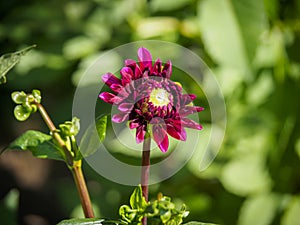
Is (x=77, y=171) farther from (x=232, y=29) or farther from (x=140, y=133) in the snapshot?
(x=232, y=29)

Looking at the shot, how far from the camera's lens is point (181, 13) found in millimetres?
1357

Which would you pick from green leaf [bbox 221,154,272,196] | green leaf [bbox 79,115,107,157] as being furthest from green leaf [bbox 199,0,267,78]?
green leaf [bbox 79,115,107,157]

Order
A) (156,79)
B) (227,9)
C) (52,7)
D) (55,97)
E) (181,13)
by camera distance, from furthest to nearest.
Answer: (55,97) < (52,7) < (181,13) < (227,9) < (156,79)

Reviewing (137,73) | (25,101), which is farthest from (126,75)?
(25,101)

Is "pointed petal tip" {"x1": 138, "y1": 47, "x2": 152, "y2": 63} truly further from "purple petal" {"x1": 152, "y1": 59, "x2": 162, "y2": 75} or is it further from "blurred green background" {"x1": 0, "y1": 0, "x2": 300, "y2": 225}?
"blurred green background" {"x1": 0, "y1": 0, "x2": 300, "y2": 225}

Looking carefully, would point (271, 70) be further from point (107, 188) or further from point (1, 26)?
point (1, 26)

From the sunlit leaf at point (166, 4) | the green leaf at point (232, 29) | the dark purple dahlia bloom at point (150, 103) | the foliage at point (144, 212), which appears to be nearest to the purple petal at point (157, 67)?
the dark purple dahlia bloom at point (150, 103)

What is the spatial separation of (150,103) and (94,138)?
3.9 inches

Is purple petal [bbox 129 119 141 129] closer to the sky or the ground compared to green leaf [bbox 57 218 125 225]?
closer to the sky

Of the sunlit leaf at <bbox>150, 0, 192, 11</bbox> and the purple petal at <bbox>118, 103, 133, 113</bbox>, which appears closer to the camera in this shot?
the purple petal at <bbox>118, 103, 133, 113</bbox>

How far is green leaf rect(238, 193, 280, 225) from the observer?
124 centimetres

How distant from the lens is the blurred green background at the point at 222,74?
1.14 metres

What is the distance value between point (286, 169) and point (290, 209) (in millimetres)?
87

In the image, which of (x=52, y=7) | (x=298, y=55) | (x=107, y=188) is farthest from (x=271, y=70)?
(x=52, y=7)
